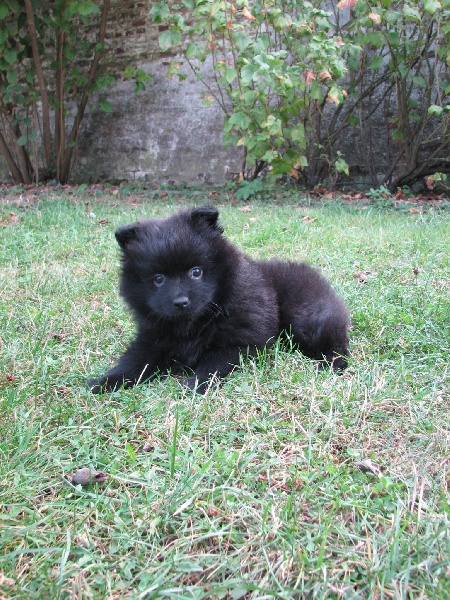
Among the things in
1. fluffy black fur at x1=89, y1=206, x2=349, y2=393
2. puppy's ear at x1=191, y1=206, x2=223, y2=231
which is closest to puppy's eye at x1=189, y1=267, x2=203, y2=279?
fluffy black fur at x1=89, y1=206, x2=349, y2=393

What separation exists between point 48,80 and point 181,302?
11.5 meters

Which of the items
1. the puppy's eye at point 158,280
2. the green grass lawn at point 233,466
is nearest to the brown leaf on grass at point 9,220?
the green grass lawn at point 233,466

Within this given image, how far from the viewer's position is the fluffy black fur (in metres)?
2.74

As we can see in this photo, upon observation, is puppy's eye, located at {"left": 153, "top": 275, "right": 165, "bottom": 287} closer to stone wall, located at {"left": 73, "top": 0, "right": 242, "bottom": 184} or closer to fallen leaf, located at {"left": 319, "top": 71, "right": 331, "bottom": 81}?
fallen leaf, located at {"left": 319, "top": 71, "right": 331, "bottom": 81}

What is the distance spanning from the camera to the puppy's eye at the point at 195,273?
2.79 meters

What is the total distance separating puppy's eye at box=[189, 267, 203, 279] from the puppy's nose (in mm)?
187

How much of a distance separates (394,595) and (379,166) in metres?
9.11

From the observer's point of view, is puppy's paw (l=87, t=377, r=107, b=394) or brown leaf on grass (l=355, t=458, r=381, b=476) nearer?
brown leaf on grass (l=355, t=458, r=381, b=476)

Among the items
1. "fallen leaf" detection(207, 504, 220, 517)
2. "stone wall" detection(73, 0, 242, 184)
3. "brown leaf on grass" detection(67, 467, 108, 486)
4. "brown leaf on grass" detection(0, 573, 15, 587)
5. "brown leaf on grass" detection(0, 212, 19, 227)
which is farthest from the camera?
"stone wall" detection(73, 0, 242, 184)

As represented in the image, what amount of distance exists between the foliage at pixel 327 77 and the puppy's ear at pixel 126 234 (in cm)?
464

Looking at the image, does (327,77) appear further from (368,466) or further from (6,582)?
(6,582)

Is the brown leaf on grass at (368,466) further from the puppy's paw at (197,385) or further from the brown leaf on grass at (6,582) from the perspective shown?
the brown leaf on grass at (6,582)

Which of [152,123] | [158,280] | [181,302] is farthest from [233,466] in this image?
[152,123]

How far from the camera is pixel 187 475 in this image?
1.83m
